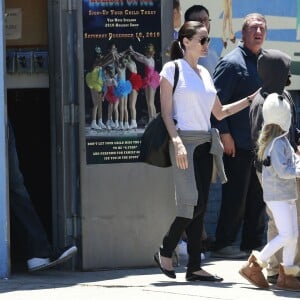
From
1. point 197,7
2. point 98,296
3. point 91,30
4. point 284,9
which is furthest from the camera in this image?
point 284,9

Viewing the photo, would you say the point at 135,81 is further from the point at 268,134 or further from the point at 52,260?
the point at 52,260

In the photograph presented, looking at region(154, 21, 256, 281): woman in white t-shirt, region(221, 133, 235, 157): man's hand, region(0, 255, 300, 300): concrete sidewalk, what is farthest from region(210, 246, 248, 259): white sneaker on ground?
region(154, 21, 256, 281): woman in white t-shirt

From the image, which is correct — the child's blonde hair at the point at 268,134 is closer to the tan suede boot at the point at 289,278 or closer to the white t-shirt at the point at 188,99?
the white t-shirt at the point at 188,99

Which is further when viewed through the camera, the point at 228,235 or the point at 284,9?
the point at 284,9

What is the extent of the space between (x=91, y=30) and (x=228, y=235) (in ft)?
7.29

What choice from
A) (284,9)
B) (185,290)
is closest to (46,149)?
(185,290)

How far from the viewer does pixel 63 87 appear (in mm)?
7031

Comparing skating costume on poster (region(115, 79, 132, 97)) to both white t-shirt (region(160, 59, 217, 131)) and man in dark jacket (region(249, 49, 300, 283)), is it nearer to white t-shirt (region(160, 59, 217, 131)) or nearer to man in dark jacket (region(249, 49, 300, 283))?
white t-shirt (region(160, 59, 217, 131))

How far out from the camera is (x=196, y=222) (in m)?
6.55

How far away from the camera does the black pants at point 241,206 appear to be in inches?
310

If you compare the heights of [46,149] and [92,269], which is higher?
[46,149]

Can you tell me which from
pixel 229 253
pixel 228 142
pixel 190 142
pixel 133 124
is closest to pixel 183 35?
pixel 190 142

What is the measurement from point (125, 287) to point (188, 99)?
4.58 feet

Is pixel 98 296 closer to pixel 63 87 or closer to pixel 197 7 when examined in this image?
pixel 63 87
